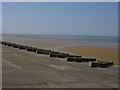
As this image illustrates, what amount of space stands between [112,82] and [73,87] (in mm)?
3129

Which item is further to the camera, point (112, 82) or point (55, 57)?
point (55, 57)

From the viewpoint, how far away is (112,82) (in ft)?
41.6

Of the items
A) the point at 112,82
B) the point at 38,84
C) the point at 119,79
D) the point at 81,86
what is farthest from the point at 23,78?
the point at 119,79

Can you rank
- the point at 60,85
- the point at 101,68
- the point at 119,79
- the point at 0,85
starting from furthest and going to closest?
the point at 101,68, the point at 119,79, the point at 60,85, the point at 0,85

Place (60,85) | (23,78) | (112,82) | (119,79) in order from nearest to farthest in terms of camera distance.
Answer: (60,85) → (23,78) → (112,82) → (119,79)

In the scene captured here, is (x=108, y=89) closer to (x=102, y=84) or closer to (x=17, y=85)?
(x=102, y=84)

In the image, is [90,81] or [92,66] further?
[92,66]

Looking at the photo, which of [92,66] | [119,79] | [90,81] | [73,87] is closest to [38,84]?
[73,87]

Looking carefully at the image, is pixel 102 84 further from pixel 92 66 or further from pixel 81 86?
pixel 92 66

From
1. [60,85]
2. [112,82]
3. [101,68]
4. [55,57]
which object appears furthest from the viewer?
[55,57]

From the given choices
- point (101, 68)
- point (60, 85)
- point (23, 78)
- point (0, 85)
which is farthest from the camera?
point (101, 68)

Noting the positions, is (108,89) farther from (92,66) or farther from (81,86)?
(92,66)

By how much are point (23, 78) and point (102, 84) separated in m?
4.48

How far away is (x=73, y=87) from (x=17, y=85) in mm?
2818
